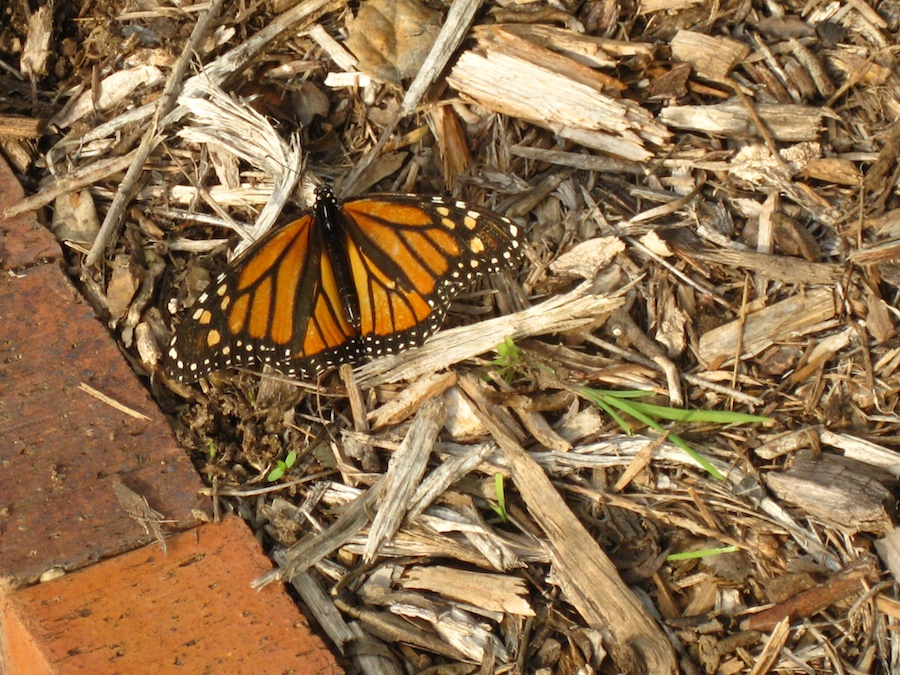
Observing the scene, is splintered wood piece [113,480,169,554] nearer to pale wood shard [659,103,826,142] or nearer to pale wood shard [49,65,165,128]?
pale wood shard [49,65,165,128]

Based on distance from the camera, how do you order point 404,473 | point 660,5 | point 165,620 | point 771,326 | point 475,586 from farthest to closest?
point 660,5 < point 771,326 < point 404,473 < point 475,586 < point 165,620

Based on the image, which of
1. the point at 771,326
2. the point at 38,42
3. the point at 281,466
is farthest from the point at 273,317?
the point at 771,326

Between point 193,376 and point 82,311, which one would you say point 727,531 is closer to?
point 193,376

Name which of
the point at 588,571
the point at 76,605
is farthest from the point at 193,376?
the point at 588,571

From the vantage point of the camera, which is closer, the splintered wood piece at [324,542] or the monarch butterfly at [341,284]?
the splintered wood piece at [324,542]

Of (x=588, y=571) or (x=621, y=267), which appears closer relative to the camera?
(x=588, y=571)

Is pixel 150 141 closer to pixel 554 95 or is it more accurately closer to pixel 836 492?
pixel 554 95

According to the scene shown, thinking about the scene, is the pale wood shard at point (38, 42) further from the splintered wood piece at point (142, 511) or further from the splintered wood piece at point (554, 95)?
the splintered wood piece at point (142, 511)

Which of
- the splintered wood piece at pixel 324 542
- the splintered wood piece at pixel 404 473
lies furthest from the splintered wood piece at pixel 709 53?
the splintered wood piece at pixel 324 542
